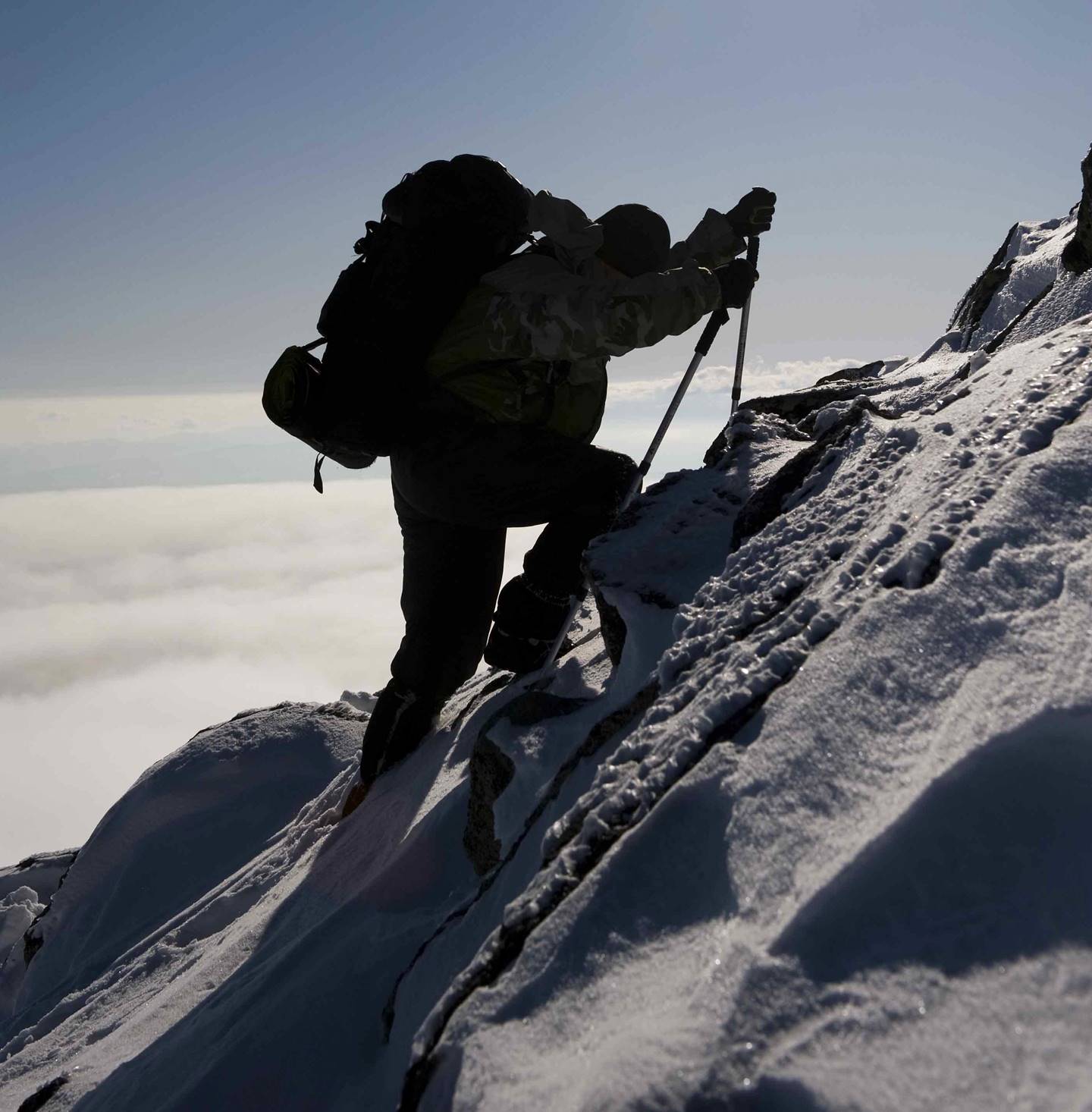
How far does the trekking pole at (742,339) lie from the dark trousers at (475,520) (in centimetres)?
128

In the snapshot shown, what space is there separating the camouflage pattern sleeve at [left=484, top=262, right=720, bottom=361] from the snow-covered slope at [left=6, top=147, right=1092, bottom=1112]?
936 millimetres

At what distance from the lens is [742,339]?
236 inches

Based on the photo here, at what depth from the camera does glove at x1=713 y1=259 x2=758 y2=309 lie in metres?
5.32

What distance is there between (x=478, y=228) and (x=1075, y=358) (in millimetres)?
3085

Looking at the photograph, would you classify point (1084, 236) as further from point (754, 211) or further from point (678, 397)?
point (678, 397)

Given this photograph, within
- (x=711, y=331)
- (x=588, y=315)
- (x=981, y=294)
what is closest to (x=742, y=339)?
(x=711, y=331)

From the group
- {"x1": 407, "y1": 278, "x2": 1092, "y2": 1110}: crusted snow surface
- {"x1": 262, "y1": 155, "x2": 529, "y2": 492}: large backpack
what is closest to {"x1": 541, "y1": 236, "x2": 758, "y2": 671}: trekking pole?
{"x1": 262, "y1": 155, "x2": 529, "y2": 492}: large backpack

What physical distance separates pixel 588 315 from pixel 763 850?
3.23m

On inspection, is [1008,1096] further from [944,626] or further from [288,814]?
[288,814]

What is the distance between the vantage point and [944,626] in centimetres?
215

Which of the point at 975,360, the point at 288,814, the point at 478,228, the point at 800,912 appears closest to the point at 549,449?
the point at 478,228

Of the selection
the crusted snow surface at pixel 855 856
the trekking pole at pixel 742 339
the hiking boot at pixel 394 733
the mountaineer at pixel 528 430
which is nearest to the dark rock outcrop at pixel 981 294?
the trekking pole at pixel 742 339

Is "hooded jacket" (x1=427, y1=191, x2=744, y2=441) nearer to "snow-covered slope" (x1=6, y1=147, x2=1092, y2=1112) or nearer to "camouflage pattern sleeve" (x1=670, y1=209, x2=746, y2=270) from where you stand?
"camouflage pattern sleeve" (x1=670, y1=209, x2=746, y2=270)

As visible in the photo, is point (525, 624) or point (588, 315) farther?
point (525, 624)
